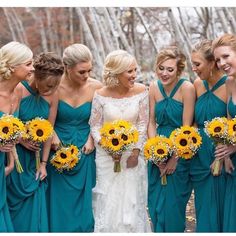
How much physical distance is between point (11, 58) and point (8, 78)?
23 cm

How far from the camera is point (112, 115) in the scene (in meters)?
6.43

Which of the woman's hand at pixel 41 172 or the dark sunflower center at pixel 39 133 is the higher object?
the dark sunflower center at pixel 39 133

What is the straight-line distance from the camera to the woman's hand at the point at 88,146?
21.2ft

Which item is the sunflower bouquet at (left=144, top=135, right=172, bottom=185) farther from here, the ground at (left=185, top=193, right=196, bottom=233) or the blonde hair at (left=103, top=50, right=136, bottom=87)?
the ground at (left=185, top=193, right=196, bottom=233)

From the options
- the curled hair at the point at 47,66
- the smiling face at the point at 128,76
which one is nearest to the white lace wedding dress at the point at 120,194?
the smiling face at the point at 128,76

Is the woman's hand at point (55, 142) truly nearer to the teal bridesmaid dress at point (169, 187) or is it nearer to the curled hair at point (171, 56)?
the teal bridesmaid dress at point (169, 187)

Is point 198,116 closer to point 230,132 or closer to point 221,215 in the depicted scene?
A: point 230,132

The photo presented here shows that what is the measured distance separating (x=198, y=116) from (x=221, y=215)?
47.8 inches

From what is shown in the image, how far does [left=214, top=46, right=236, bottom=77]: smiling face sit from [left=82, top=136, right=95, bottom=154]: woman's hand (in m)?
1.84

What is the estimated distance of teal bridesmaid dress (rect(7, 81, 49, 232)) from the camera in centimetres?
607

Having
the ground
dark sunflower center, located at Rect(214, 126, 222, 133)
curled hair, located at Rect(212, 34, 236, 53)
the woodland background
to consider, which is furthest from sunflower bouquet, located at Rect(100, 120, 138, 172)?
the woodland background

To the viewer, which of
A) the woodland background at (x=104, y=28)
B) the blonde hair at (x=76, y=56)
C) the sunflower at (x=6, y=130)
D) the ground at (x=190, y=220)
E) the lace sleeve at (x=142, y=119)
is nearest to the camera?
the sunflower at (x=6, y=130)

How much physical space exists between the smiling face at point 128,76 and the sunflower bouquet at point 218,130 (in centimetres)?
105

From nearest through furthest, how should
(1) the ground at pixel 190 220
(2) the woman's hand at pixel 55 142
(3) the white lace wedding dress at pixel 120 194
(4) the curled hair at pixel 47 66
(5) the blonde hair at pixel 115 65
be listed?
(4) the curled hair at pixel 47 66
(5) the blonde hair at pixel 115 65
(2) the woman's hand at pixel 55 142
(3) the white lace wedding dress at pixel 120 194
(1) the ground at pixel 190 220
